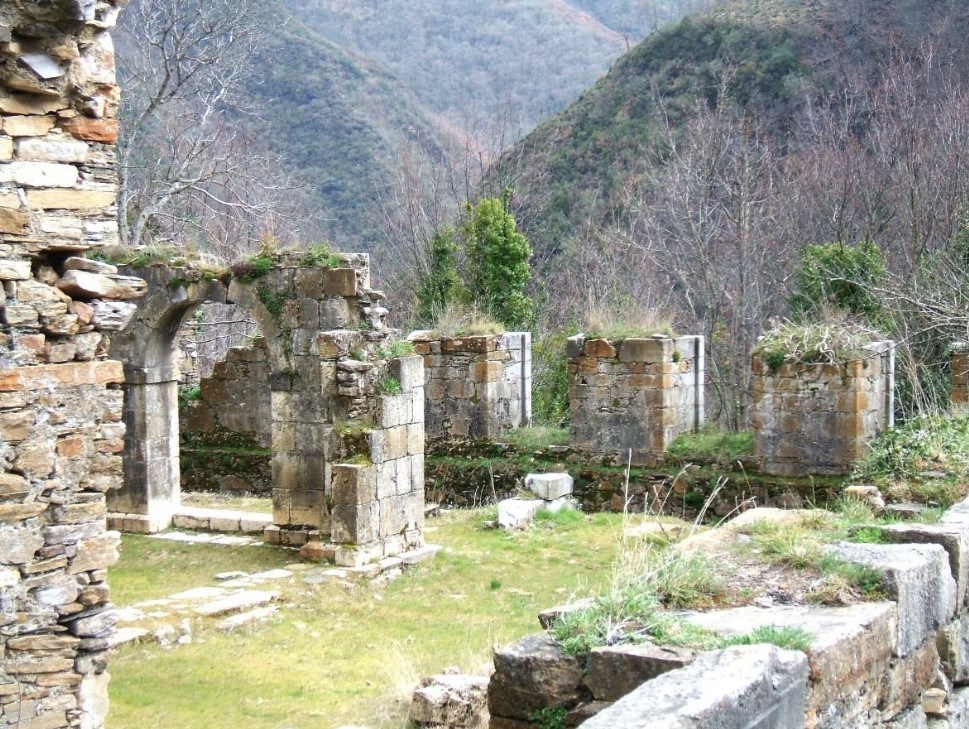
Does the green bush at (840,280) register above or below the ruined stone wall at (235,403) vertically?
above

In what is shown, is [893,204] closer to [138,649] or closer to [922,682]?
[138,649]

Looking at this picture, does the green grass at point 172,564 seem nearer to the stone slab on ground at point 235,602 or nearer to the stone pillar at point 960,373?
the stone slab on ground at point 235,602

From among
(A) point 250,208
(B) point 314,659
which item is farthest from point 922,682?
(A) point 250,208

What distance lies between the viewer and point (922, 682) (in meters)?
4.64

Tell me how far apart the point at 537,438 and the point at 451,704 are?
33.1 ft

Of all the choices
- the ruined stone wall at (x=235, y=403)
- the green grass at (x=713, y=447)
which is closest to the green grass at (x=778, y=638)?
the green grass at (x=713, y=447)

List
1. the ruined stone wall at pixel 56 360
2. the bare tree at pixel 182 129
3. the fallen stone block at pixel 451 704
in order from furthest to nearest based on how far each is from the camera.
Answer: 1. the bare tree at pixel 182 129
2. the fallen stone block at pixel 451 704
3. the ruined stone wall at pixel 56 360

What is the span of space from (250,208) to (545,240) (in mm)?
14441

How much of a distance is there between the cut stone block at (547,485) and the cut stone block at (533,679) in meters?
10.8

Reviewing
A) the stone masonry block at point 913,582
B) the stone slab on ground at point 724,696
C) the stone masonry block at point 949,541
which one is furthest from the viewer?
the stone masonry block at point 949,541

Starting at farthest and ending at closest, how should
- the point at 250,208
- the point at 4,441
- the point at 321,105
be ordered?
the point at 321,105 → the point at 250,208 → the point at 4,441

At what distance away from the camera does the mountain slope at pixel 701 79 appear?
33781 mm

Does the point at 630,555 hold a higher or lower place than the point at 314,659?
higher

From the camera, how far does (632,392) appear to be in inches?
613
